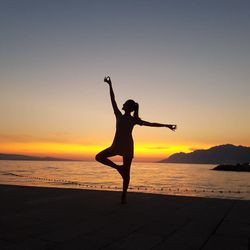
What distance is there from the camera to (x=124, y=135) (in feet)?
24.8

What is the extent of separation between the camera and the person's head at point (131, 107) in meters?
7.74

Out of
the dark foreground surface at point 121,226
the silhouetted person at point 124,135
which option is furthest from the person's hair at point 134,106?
the dark foreground surface at point 121,226

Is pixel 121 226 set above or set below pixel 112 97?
below

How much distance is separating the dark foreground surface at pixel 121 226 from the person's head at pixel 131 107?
6.81 ft

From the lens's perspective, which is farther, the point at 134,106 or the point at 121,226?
the point at 134,106

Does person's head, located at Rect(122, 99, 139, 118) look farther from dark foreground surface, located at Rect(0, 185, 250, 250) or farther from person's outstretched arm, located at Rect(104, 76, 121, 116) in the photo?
dark foreground surface, located at Rect(0, 185, 250, 250)

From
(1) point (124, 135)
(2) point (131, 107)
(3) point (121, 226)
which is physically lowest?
(3) point (121, 226)

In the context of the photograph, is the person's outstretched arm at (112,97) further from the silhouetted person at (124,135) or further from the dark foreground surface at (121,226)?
the dark foreground surface at (121,226)

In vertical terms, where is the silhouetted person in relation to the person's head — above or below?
below

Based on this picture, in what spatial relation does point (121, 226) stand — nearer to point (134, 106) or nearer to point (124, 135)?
point (124, 135)

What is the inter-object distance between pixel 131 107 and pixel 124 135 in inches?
26.2

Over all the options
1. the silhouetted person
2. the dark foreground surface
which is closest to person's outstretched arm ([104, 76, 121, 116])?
the silhouetted person

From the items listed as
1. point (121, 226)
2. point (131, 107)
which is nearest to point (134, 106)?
point (131, 107)

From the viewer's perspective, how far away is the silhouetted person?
7508mm
